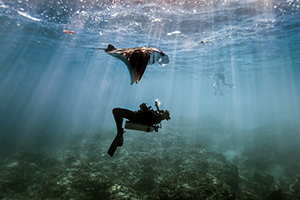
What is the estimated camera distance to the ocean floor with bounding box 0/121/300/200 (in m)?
6.62

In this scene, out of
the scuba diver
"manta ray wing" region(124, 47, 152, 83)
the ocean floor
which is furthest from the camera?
the ocean floor

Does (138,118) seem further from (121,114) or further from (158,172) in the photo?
(158,172)

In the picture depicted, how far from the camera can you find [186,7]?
1080 cm

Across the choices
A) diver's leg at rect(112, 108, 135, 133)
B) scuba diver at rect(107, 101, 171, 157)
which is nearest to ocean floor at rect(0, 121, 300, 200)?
scuba diver at rect(107, 101, 171, 157)

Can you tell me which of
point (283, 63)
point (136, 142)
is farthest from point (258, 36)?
A: point (136, 142)

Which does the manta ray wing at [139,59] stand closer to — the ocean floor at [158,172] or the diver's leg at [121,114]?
the diver's leg at [121,114]

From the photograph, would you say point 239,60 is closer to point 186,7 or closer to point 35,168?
point 186,7

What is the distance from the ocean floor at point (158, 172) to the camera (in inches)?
261

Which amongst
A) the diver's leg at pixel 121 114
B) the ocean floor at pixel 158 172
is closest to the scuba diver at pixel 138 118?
the diver's leg at pixel 121 114

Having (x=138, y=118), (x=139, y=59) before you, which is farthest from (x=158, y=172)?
(x=139, y=59)

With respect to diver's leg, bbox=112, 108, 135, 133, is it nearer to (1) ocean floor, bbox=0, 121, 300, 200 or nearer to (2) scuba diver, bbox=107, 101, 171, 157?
(2) scuba diver, bbox=107, 101, 171, 157

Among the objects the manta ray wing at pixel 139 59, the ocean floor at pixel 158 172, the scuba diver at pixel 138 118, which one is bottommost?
the ocean floor at pixel 158 172

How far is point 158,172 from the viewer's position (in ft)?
A: 39.0

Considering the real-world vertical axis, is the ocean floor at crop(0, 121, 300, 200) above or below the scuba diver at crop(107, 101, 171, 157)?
below
